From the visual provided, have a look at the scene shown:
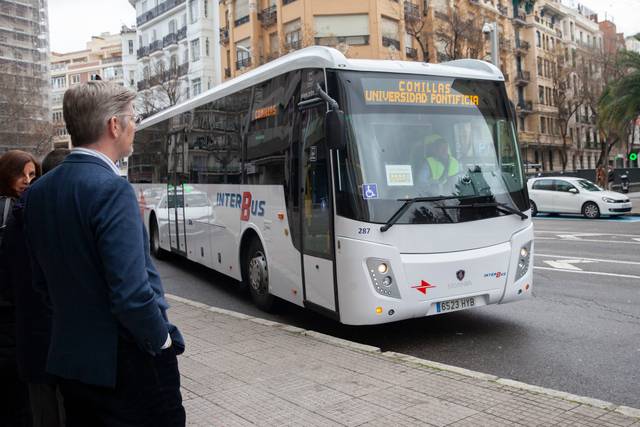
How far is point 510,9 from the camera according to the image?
6400 cm

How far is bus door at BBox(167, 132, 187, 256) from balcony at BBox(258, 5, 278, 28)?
36564 millimetres

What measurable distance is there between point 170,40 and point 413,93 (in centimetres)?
5786

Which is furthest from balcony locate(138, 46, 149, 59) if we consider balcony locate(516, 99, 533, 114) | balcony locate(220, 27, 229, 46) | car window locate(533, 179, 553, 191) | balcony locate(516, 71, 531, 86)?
car window locate(533, 179, 553, 191)

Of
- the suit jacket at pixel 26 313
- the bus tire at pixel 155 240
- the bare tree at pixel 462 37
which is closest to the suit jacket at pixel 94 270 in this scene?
the suit jacket at pixel 26 313

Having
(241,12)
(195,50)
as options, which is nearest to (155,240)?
(241,12)

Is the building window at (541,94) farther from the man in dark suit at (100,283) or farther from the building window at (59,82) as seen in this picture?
the building window at (59,82)

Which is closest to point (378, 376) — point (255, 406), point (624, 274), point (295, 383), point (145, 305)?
point (295, 383)

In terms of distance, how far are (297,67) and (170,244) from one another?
6979mm

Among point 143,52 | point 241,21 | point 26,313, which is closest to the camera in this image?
point 26,313

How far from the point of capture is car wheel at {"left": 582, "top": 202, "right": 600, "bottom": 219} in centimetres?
2541

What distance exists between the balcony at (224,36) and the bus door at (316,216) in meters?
47.7

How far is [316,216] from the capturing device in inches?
284

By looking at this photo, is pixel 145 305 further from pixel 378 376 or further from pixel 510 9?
pixel 510 9

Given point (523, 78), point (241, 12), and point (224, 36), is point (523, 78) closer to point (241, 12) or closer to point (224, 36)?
point (241, 12)
